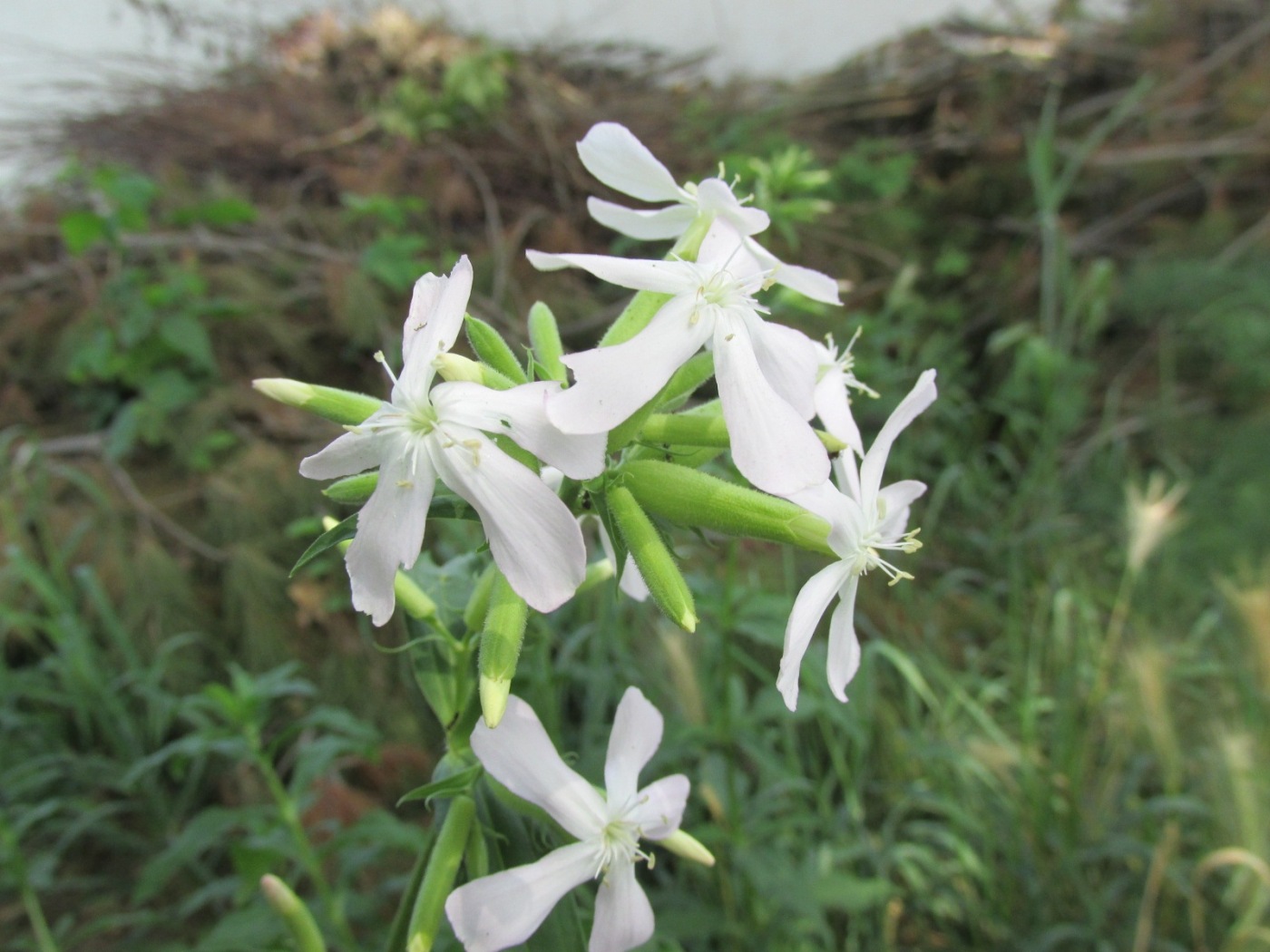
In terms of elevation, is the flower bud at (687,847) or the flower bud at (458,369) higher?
the flower bud at (458,369)

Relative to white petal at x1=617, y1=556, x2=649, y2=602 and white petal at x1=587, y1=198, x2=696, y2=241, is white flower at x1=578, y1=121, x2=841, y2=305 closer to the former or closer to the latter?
white petal at x1=587, y1=198, x2=696, y2=241

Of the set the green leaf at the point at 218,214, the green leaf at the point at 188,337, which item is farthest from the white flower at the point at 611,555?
the green leaf at the point at 218,214

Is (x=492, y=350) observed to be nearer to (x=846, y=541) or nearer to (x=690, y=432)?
(x=690, y=432)

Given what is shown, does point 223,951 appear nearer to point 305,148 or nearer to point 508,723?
point 508,723

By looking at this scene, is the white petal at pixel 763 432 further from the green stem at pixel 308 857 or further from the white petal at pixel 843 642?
the green stem at pixel 308 857

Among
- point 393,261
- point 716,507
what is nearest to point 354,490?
point 716,507
